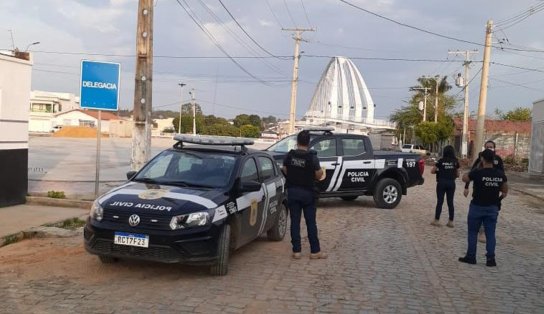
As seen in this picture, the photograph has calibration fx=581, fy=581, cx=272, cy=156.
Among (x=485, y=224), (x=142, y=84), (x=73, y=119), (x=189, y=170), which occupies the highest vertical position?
(x=142, y=84)

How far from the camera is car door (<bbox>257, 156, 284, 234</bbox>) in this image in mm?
8484

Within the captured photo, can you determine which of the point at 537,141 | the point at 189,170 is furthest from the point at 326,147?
the point at 537,141

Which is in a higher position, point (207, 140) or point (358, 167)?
point (207, 140)

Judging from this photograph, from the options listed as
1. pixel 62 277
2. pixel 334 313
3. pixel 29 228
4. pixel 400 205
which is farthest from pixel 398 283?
pixel 400 205

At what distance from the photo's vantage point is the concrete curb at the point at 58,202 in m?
11.8

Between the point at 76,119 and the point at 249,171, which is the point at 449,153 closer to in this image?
the point at 249,171

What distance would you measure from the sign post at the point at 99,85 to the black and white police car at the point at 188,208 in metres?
3.54

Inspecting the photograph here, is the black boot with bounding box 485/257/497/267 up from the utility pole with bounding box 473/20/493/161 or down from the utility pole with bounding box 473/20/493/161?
down

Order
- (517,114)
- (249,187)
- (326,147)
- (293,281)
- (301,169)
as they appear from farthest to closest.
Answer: (517,114) < (326,147) < (301,169) < (249,187) < (293,281)

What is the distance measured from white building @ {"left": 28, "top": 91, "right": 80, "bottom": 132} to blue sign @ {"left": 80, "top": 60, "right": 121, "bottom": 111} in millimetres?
93969

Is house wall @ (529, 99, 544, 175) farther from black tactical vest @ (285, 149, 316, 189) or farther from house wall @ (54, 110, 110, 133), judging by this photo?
house wall @ (54, 110, 110, 133)

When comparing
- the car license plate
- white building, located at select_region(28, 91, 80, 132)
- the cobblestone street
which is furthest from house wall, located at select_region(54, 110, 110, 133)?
the car license plate

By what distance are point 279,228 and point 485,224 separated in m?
3.14

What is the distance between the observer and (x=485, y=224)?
8.51 metres
